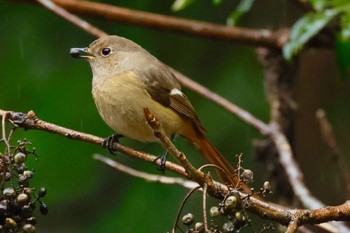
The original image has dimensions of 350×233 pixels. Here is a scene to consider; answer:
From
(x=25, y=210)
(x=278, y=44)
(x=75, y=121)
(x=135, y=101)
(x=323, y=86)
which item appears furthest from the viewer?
(x=323, y=86)

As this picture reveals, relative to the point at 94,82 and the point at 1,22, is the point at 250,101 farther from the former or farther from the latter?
the point at 94,82

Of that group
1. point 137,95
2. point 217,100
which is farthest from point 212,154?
point 217,100

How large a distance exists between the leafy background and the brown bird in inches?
76.5

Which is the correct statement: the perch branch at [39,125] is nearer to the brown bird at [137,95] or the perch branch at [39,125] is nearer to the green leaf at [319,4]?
the brown bird at [137,95]

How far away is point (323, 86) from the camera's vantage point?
7.22 metres

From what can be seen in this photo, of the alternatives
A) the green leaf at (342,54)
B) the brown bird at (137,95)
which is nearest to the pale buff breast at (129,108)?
the brown bird at (137,95)

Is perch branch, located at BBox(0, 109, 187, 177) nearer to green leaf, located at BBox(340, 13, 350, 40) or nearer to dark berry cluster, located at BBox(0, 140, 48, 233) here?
dark berry cluster, located at BBox(0, 140, 48, 233)

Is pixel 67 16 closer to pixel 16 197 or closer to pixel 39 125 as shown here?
pixel 39 125

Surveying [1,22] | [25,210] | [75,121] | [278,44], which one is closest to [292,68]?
[278,44]

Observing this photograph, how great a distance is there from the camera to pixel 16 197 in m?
2.72

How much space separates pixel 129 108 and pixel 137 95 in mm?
133

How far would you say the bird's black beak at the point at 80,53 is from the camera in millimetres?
4609

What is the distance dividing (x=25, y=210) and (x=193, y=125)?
80.3 inches

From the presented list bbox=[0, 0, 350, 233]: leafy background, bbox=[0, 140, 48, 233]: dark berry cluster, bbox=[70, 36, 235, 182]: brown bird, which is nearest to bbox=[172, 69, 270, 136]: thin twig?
bbox=[70, 36, 235, 182]: brown bird
